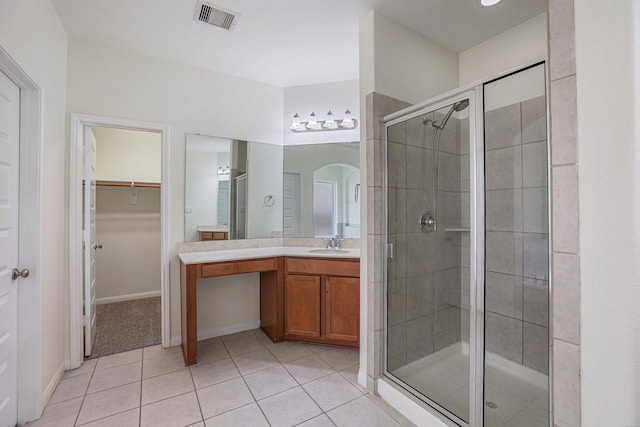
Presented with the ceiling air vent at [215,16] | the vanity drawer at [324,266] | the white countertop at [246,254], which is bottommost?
the vanity drawer at [324,266]

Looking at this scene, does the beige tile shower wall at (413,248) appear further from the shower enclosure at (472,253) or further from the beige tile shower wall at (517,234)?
the beige tile shower wall at (517,234)

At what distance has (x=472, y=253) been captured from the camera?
150 cm

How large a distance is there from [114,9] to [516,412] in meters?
3.52

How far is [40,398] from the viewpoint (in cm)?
174

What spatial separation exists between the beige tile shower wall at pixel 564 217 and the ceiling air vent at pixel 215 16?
6.33 ft

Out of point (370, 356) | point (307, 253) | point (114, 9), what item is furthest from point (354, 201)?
point (114, 9)

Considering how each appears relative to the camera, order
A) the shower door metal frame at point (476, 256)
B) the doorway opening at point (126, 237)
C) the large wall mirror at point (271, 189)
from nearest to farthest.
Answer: the shower door metal frame at point (476, 256) → the large wall mirror at point (271, 189) → the doorway opening at point (126, 237)

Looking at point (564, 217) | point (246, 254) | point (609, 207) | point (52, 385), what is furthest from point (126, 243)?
point (609, 207)

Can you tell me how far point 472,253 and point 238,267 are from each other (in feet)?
5.92

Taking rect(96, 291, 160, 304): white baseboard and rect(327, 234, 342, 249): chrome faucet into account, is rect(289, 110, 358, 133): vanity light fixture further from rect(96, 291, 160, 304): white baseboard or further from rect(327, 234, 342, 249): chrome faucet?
rect(96, 291, 160, 304): white baseboard

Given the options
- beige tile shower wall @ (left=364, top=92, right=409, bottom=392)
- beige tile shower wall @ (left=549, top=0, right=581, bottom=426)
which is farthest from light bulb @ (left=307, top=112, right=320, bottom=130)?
beige tile shower wall @ (left=549, top=0, right=581, bottom=426)

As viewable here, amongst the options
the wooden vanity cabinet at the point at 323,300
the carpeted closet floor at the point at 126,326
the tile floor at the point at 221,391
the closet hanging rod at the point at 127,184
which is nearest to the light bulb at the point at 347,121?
the wooden vanity cabinet at the point at 323,300

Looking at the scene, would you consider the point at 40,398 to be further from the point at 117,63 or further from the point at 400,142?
the point at 400,142

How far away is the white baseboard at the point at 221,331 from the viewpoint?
270 cm
